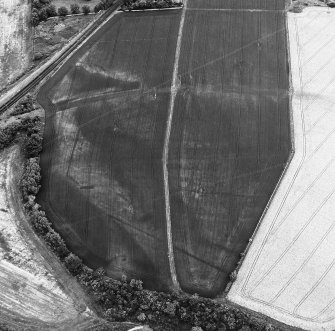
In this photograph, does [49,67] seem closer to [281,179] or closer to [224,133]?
[224,133]

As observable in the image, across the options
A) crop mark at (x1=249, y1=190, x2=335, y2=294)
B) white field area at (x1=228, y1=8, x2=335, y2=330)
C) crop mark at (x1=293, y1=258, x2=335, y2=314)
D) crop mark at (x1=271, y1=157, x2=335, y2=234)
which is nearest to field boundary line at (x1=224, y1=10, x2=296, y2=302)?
white field area at (x1=228, y1=8, x2=335, y2=330)

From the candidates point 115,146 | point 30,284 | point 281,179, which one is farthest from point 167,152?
point 30,284

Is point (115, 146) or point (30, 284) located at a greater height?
point (115, 146)

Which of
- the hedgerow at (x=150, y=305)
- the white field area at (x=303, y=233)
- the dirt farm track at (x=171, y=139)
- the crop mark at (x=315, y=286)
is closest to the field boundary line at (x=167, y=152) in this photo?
the dirt farm track at (x=171, y=139)

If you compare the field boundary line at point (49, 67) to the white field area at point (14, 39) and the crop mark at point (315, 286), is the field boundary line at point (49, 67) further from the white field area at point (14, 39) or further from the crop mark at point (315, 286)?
the crop mark at point (315, 286)

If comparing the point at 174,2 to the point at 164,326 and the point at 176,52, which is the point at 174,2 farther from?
the point at 164,326

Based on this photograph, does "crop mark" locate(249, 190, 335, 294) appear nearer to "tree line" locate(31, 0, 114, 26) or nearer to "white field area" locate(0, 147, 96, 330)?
"white field area" locate(0, 147, 96, 330)

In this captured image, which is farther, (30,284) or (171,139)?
(171,139)

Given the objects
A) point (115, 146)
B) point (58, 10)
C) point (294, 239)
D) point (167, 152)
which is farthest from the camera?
point (58, 10)
